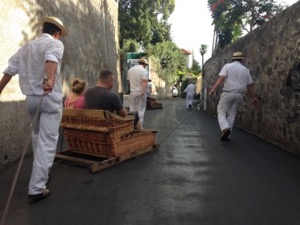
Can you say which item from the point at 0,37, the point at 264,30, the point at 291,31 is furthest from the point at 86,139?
the point at 264,30

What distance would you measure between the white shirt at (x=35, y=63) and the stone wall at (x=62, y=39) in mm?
822

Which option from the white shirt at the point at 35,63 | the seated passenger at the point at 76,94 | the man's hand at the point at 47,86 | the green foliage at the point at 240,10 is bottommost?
the seated passenger at the point at 76,94

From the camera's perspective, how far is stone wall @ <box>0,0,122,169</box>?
17.5 feet

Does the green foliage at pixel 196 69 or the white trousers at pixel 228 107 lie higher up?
the green foliage at pixel 196 69

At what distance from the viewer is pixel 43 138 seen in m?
3.90

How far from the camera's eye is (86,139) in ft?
17.6

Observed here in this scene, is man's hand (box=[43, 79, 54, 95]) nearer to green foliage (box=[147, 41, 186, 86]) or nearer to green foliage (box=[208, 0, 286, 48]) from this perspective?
green foliage (box=[208, 0, 286, 48])

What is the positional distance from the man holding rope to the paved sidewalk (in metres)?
0.27

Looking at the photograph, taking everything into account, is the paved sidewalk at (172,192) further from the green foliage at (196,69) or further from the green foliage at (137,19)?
the green foliage at (196,69)

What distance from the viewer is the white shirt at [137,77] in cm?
812

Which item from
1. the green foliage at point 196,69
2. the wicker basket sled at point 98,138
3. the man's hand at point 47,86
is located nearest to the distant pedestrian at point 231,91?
the wicker basket sled at point 98,138

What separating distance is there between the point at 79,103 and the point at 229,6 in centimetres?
2294

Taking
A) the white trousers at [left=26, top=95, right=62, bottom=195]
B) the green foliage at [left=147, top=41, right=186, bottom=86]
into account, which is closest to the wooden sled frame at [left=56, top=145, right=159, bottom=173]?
the white trousers at [left=26, top=95, right=62, bottom=195]

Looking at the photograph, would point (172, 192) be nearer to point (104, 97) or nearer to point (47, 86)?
point (47, 86)
